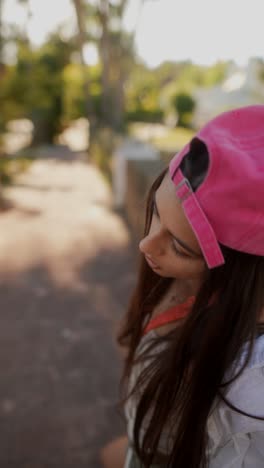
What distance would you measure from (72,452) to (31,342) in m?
1.08

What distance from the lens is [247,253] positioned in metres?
0.81

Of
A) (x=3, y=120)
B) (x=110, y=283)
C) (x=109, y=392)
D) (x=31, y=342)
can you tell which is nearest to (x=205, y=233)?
(x=109, y=392)

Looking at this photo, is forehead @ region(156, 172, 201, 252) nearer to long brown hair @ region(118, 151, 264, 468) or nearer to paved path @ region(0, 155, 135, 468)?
long brown hair @ region(118, 151, 264, 468)

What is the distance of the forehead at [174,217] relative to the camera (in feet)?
2.85

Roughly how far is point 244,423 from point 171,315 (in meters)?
0.33

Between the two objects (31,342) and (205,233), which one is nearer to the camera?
(205,233)

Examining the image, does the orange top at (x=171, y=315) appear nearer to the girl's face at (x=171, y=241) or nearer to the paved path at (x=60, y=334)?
the girl's face at (x=171, y=241)

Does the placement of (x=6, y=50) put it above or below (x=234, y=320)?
below

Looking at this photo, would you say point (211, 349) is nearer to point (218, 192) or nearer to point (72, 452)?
point (218, 192)

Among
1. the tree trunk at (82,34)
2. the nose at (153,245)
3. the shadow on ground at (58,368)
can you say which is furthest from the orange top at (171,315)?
the tree trunk at (82,34)

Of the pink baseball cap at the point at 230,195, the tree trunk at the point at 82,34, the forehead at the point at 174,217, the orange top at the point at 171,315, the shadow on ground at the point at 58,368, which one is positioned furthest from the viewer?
the tree trunk at the point at 82,34

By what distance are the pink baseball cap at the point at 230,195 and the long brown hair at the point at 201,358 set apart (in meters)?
0.03

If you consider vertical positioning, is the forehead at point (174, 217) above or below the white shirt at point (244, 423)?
above

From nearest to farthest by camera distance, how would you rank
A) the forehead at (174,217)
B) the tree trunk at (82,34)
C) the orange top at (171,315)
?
the forehead at (174,217), the orange top at (171,315), the tree trunk at (82,34)
